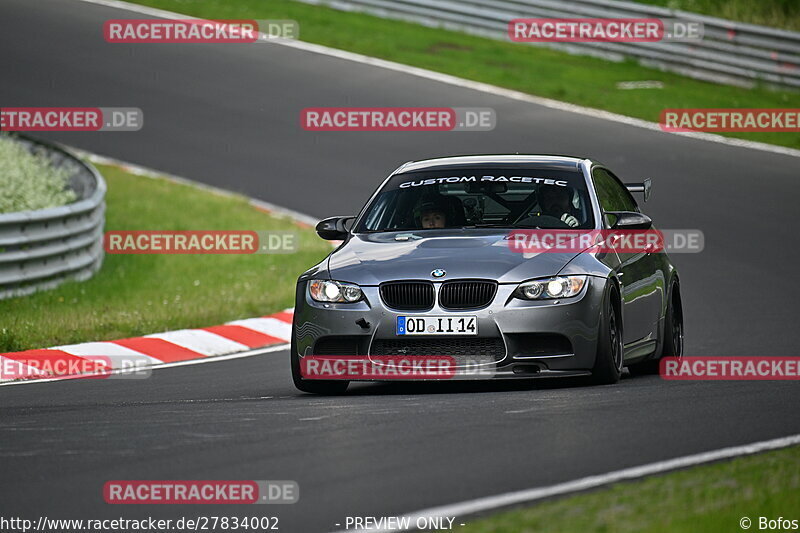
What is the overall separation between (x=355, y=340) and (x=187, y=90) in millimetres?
17361

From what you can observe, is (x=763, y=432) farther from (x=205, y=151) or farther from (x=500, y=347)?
(x=205, y=151)

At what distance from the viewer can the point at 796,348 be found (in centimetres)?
1216

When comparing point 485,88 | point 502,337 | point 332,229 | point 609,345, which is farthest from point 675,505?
point 485,88

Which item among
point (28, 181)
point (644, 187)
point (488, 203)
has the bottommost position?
point (28, 181)

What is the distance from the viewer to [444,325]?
9.03 m

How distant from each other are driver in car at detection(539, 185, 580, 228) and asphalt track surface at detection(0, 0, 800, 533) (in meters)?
1.16

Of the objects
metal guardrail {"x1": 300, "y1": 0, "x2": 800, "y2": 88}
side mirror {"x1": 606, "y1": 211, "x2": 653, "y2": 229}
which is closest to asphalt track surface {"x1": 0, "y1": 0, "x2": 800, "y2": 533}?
side mirror {"x1": 606, "y1": 211, "x2": 653, "y2": 229}

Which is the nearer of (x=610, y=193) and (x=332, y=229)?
(x=332, y=229)

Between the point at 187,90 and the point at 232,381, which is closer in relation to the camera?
the point at 232,381

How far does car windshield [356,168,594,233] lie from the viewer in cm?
1018

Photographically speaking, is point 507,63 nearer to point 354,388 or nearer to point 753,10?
point 753,10

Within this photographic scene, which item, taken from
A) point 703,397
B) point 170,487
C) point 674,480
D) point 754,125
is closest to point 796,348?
point 703,397

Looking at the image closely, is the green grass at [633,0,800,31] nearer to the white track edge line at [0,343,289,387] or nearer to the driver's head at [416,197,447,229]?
the white track edge line at [0,343,289,387]

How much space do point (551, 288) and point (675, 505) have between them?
3578 millimetres
